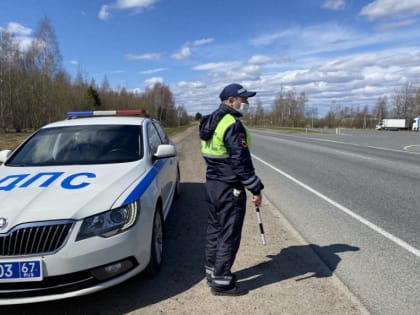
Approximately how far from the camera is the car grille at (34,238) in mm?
2645

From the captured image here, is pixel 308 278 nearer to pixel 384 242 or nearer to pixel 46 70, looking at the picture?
pixel 384 242

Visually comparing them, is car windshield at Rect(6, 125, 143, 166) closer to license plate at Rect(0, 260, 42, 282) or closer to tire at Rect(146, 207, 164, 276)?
tire at Rect(146, 207, 164, 276)

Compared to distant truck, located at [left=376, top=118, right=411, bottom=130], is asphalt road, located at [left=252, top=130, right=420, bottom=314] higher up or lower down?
lower down

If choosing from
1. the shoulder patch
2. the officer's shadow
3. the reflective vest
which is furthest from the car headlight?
the officer's shadow

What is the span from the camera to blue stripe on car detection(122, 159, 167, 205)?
3.15m

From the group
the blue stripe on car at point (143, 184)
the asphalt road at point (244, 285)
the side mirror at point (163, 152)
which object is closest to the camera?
the asphalt road at point (244, 285)

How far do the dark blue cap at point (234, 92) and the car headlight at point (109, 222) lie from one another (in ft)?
4.38

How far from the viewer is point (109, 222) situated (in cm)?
291

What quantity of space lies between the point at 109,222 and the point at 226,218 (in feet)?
3.58

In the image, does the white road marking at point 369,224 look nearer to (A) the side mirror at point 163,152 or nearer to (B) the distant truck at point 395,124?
(A) the side mirror at point 163,152

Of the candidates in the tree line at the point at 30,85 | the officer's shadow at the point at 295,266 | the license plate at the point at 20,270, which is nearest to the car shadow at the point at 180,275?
the officer's shadow at the point at 295,266

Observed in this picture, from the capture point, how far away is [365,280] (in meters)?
3.54

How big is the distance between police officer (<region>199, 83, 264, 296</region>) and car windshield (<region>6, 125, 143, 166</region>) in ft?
4.46

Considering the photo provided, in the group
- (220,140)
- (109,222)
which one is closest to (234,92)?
(220,140)
